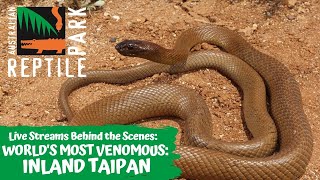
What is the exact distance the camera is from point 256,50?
273 inches

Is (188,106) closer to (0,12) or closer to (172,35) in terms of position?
(172,35)

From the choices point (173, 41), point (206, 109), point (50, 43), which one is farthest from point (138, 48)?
point (50, 43)

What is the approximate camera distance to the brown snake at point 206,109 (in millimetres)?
5207

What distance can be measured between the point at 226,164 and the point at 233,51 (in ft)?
A: 8.03

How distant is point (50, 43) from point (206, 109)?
2862mm

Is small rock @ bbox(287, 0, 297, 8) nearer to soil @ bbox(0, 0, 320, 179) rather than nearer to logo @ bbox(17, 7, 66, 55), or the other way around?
soil @ bbox(0, 0, 320, 179)

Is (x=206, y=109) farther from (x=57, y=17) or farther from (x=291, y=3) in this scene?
(x=57, y=17)

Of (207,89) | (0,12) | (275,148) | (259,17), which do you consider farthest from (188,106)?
(0,12)

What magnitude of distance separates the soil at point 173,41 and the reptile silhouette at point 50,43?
0.27 m

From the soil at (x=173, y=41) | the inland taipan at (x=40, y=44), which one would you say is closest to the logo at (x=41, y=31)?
the inland taipan at (x=40, y=44)

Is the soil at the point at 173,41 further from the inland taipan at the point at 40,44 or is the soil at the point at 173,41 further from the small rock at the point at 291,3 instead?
the inland taipan at the point at 40,44

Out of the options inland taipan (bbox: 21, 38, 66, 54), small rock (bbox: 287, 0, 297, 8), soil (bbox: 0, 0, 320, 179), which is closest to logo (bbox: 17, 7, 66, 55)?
inland taipan (bbox: 21, 38, 66, 54)

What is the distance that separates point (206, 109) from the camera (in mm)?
6090

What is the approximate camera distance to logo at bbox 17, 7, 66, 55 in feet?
24.2
